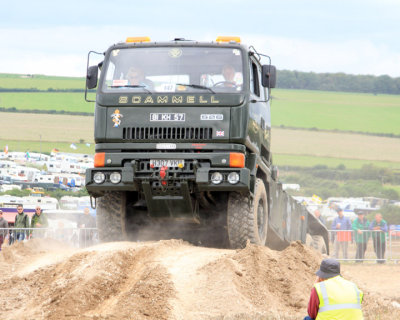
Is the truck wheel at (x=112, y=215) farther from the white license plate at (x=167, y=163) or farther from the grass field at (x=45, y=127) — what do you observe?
the grass field at (x=45, y=127)

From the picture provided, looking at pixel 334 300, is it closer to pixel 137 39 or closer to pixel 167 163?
pixel 167 163

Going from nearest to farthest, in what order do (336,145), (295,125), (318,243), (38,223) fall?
(38,223) → (318,243) → (336,145) → (295,125)

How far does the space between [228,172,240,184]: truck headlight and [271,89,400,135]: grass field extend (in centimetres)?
5837

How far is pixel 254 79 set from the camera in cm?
1289

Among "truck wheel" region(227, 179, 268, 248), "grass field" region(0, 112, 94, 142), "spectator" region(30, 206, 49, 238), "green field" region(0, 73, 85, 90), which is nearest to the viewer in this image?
"truck wheel" region(227, 179, 268, 248)

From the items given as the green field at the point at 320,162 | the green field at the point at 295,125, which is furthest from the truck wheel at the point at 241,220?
the green field at the point at 320,162

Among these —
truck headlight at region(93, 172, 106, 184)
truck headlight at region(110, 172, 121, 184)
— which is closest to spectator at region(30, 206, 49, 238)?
truck headlight at region(93, 172, 106, 184)

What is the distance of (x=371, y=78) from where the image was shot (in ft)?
289

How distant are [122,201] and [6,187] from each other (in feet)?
104

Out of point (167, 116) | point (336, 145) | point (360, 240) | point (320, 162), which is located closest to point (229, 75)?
point (167, 116)

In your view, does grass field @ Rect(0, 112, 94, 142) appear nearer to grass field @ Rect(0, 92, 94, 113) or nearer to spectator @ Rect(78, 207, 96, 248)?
grass field @ Rect(0, 92, 94, 113)

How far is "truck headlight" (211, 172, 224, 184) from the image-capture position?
12.1 m

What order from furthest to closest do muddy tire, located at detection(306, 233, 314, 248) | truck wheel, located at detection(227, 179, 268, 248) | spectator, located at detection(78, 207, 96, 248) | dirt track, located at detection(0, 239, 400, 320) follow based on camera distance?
muddy tire, located at detection(306, 233, 314, 248)
spectator, located at detection(78, 207, 96, 248)
truck wheel, located at detection(227, 179, 268, 248)
dirt track, located at detection(0, 239, 400, 320)

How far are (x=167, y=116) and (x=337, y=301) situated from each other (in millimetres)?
5979
